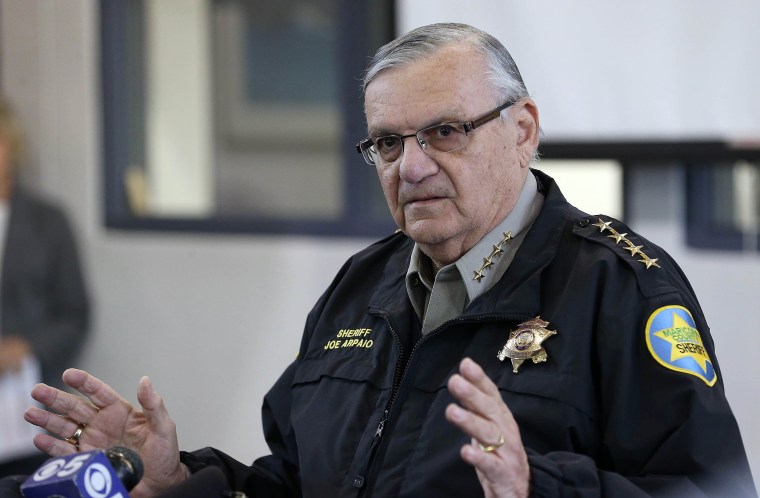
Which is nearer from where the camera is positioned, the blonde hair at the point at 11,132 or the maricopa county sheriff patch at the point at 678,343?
the maricopa county sheriff patch at the point at 678,343

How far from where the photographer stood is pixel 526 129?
6.18 ft

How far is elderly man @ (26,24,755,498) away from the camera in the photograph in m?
1.57

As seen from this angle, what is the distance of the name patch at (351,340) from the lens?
1.93 metres

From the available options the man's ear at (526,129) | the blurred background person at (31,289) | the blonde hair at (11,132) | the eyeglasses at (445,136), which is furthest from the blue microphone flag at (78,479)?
the blonde hair at (11,132)

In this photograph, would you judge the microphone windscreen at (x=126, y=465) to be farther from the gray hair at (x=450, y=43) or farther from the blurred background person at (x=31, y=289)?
the blurred background person at (x=31, y=289)

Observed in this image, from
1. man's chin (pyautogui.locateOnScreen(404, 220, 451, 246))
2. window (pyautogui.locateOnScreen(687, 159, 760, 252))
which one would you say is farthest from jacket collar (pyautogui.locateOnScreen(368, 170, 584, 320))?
window (pyautogui.locateOnScreen(687, 159, 760, 252))

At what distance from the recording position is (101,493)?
138 cm

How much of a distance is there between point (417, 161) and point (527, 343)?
1.12 ft

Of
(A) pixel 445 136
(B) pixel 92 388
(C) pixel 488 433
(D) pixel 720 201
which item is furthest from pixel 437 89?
(D) pixel 720 201

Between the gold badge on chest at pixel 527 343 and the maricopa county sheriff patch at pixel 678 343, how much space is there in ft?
0.48

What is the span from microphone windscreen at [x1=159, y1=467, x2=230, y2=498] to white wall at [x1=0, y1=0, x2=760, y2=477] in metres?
2.23

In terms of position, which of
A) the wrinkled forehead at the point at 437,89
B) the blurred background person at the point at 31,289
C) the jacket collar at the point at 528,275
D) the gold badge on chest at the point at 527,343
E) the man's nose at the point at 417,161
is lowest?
the blurred background person at the point at 31,289

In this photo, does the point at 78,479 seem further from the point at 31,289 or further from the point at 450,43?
the point at 31,289

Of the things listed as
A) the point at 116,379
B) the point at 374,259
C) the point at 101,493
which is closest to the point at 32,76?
the point at 116,379
